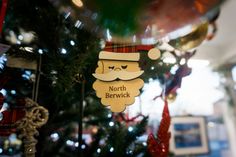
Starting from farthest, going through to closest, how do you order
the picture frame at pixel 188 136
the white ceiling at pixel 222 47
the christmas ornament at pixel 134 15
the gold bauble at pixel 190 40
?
1. the picture frame at pixel 188 136
2. the white ceiling at pixel 222 47
3. the gold bauble at pixel 190 40
4. the christmas ornament at pixel 134 15

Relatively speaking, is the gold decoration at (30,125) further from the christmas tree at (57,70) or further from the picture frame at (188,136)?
the picture frame at (188,136)

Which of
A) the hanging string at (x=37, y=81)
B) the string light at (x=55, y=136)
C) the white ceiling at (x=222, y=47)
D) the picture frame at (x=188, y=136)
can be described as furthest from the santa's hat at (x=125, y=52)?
the picture frame at (x=188, y=136)

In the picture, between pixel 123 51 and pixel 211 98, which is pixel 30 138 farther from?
pixel 211 98

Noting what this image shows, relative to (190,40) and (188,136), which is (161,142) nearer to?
(190,40)

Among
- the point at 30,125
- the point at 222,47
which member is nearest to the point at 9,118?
the point at 30,125

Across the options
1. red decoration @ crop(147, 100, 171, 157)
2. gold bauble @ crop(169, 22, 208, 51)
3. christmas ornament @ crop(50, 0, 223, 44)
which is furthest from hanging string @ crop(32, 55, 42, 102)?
gold bauble @ crop(169, 22, 208, 51)

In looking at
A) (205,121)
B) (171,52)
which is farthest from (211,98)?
(171,52)
